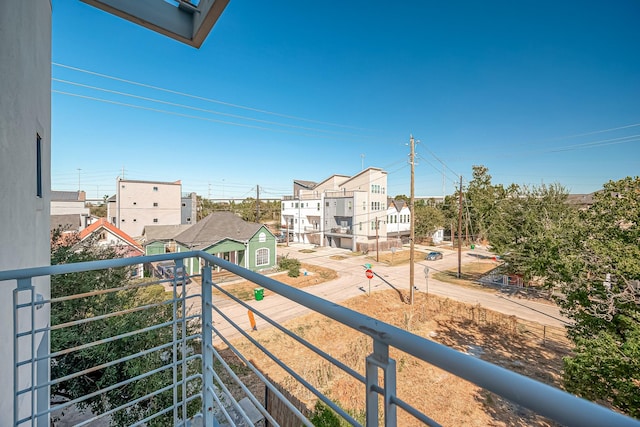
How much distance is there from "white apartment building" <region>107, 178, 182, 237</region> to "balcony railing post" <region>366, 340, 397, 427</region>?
2565cm

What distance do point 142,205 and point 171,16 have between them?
23929 mm

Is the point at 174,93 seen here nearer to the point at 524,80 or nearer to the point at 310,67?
the point at 310,67

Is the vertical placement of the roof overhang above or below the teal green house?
above

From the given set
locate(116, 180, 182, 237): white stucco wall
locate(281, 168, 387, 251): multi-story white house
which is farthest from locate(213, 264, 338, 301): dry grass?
locate(116, 180, 182, 237): white stucco wall

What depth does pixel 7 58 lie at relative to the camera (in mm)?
1473

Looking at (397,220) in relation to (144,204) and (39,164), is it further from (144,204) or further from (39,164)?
(39,164)

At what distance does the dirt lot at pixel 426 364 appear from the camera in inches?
227

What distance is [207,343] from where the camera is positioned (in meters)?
1.58

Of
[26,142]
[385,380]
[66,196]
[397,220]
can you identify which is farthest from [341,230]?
[66,196]

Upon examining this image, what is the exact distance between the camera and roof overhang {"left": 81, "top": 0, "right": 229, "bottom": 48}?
2066 mm

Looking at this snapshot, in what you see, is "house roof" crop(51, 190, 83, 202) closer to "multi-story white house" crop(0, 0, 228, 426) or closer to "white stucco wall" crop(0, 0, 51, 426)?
"multi-story white house" crop(0, 0, 228, 426)

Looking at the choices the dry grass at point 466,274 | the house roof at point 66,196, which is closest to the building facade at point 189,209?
the house roof at point 66,196

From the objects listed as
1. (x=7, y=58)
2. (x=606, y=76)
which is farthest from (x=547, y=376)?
(x=606, y=76)

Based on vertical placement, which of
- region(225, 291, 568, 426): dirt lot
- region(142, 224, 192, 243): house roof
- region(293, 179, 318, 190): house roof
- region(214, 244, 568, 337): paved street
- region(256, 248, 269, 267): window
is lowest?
region(225, 291, 568, 426): dirt lot
